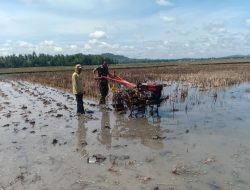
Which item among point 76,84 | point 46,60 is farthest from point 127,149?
point 46,60

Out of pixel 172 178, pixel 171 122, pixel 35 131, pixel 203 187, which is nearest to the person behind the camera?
pixel 203 187

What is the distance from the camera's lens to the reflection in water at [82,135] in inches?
356

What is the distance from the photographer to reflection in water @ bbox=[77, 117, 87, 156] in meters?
9.05

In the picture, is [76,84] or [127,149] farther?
[76,84]

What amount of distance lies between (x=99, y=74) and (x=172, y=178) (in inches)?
394

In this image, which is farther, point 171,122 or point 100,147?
point 171,122

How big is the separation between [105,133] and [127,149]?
6.64 feet

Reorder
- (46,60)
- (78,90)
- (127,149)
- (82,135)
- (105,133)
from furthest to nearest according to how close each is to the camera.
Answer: (46,60) → (78,90) → (105,133) → (82,135) → (127,149)

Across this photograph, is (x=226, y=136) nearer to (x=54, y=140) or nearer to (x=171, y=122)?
(x=171, y=122)

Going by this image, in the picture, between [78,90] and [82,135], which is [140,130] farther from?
[78,90]

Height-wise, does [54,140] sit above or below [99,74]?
below

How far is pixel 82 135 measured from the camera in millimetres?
10633

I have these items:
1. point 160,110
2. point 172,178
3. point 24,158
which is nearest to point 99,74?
point 160,110

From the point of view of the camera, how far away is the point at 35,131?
36.9ft
